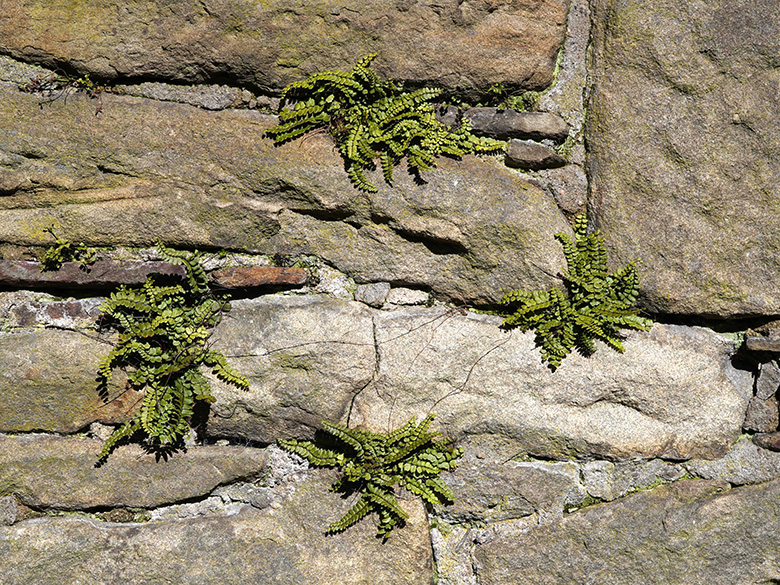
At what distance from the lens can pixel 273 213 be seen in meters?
4.15

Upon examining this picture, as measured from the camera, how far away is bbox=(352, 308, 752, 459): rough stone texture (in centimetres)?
423

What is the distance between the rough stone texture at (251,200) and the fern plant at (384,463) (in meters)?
1.03

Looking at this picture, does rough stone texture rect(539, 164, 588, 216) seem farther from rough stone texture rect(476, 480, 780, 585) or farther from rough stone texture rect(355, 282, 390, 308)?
rough stone texture rect(476, 480, 780, 585)

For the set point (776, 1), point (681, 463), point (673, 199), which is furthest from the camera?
point (681, 463)

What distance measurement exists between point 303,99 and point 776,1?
2.98m

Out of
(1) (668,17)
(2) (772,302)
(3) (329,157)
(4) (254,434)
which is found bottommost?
(4) (254,434)

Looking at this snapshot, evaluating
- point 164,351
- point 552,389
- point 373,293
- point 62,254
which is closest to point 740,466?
point 552,389

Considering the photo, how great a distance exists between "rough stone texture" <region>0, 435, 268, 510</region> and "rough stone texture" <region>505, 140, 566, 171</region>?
8.66 feet

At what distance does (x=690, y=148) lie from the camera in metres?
3.99

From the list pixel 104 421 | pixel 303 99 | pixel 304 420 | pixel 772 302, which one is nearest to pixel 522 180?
pixel 303 99

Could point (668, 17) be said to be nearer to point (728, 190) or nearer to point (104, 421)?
point (728, 190)

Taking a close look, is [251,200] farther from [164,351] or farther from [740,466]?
[740,466]

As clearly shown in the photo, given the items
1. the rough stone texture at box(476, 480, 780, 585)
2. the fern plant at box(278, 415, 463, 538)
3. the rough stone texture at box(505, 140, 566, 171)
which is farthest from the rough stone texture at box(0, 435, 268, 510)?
the rough stone texture at box(505, 140, 566, 171)

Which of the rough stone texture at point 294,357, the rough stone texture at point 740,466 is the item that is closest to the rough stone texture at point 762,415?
the rough stone texture at point 740,466
